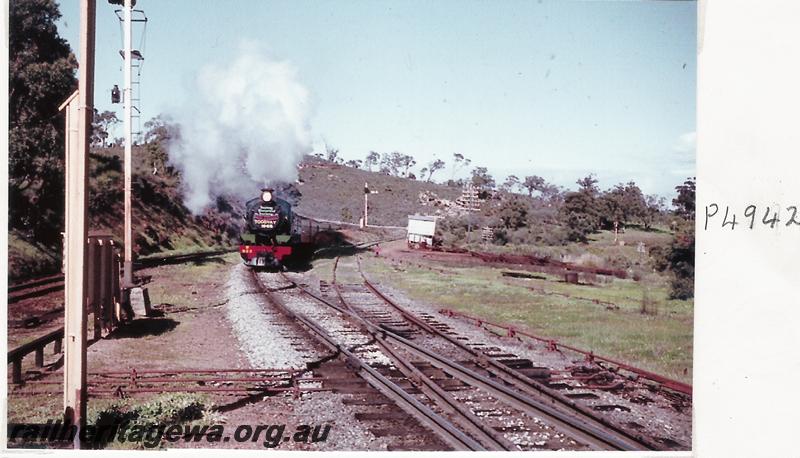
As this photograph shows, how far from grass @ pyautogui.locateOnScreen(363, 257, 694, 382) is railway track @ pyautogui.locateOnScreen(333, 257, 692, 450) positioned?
0.81 feet

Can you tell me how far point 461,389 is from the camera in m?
3.90

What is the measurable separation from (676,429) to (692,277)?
119cm

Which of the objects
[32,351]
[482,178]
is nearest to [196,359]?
[32,351]

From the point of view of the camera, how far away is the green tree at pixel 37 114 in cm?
353

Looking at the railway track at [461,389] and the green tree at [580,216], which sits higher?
the green tree at [580,216]

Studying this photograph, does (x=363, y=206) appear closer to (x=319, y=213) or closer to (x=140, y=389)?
(x=319, y=213)

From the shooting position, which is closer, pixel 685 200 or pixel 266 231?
pixel 685 200

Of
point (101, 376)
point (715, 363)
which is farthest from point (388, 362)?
point (715, 363)

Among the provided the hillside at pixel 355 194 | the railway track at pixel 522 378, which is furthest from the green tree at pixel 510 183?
the railway track at pixel 522 378

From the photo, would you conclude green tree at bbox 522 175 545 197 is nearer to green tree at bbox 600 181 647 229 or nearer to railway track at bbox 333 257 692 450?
green tree at bbox 600 181 647 229

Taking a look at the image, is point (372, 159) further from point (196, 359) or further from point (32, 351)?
point (32, 351)

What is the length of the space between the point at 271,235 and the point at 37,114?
1915 millimetres

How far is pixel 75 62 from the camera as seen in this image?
3717mm

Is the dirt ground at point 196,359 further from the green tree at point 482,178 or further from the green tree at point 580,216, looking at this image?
the green tree at point 580,216
